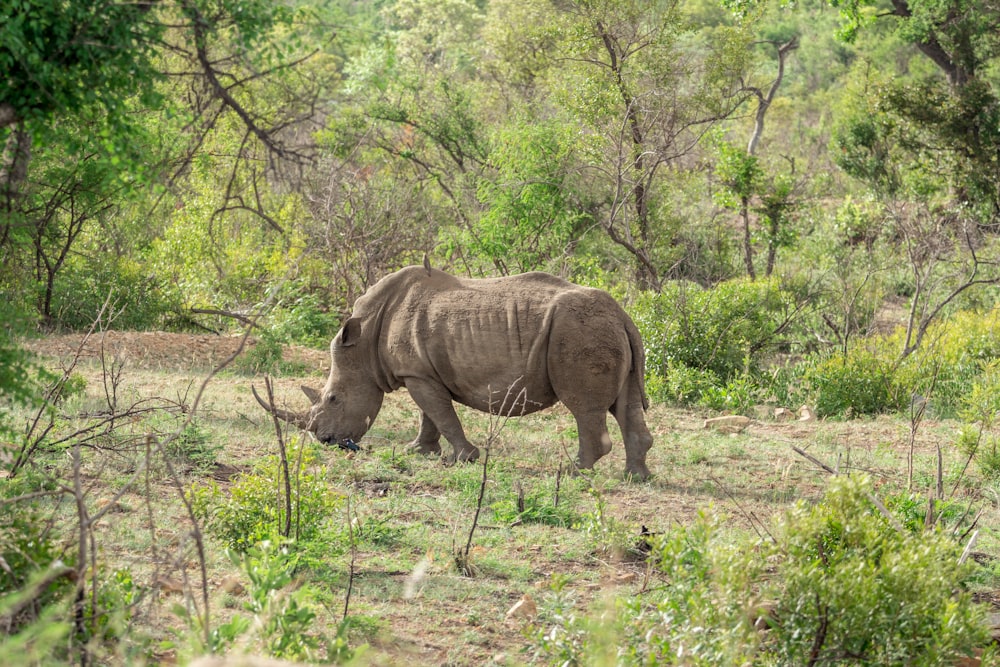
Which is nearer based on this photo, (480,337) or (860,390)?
(480,337)

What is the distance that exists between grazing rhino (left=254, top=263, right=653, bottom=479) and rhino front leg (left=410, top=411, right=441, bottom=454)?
11 mm

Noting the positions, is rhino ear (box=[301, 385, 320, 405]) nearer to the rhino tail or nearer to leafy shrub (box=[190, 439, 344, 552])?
the rhino tail

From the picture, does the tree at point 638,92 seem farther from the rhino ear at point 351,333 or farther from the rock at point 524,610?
the rock at point 524,610

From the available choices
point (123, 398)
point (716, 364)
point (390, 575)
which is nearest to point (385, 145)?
point (716, 364)

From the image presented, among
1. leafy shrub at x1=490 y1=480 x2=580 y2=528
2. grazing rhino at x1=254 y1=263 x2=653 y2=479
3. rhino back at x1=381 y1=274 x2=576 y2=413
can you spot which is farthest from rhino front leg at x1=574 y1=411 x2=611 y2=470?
leafy shrub at x1=490 y1=480 x2=580 y2=528

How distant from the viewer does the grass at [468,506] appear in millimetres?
5711

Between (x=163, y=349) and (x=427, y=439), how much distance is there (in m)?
4.67

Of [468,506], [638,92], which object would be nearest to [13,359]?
[468,506]

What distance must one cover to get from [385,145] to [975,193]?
1051 centimetres

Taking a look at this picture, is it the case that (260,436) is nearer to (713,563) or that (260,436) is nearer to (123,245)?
(713,563)

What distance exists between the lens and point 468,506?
788 centimetres

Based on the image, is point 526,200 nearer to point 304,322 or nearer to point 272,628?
point 304,322

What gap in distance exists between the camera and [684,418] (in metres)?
11.4

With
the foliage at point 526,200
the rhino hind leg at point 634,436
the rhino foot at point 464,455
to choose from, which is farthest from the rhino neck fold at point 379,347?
the foliage at point 526,200
